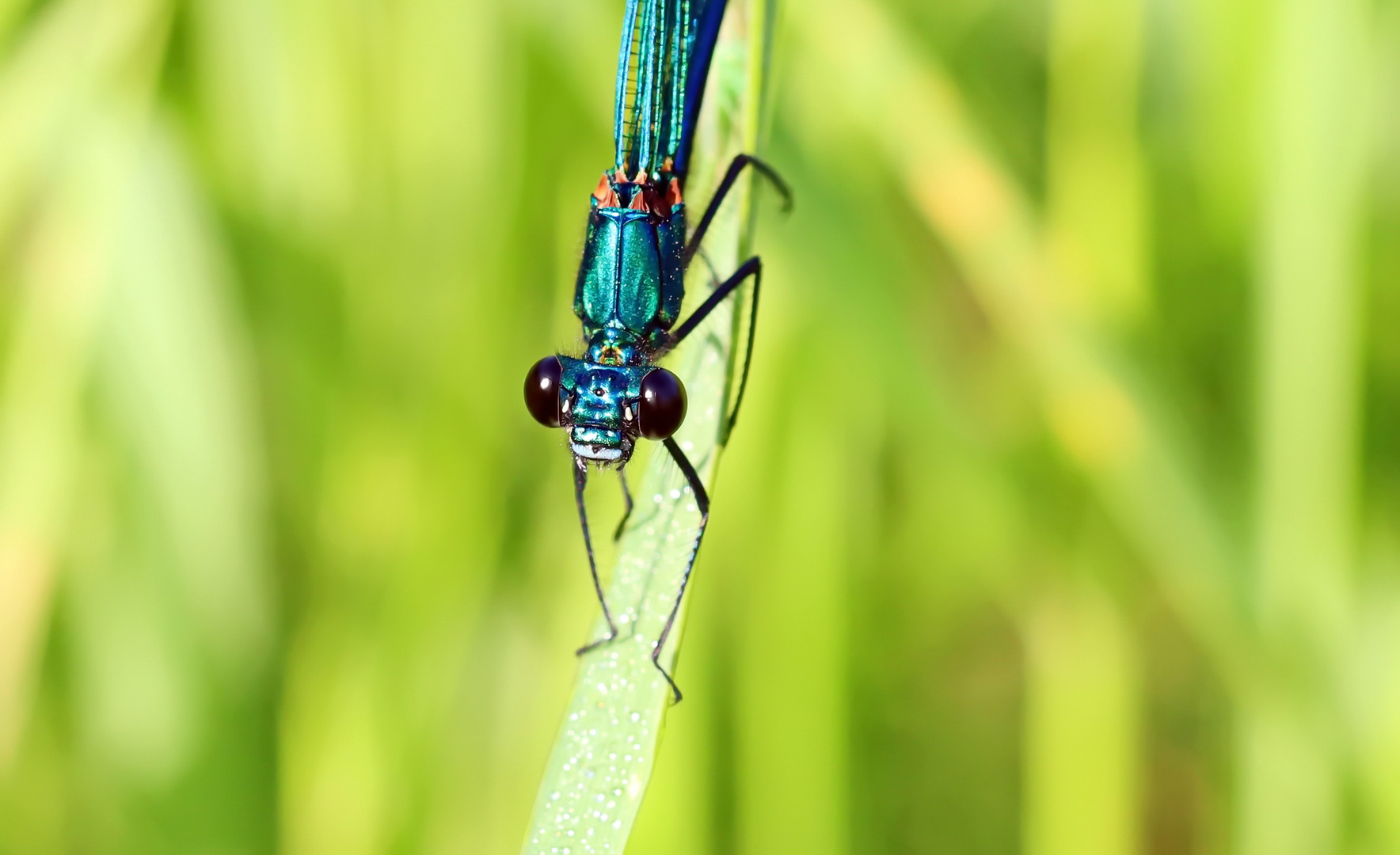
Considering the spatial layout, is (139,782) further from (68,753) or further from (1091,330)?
(1091,330)

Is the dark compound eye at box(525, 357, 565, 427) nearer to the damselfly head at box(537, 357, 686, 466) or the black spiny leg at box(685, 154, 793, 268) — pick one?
the damselfly head at box(537, 357, 686, 466)

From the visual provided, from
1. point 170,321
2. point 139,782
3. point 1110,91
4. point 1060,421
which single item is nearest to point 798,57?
point 1110,91

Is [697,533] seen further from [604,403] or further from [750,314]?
[750,314]

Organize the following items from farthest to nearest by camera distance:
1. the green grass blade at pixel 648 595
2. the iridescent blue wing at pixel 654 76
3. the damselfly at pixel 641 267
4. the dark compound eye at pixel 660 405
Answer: the iridescent blue wing at pixel 654 76 → the damselfly at pixel 641 267 → the dark compound eye at pixel 660 405 → the green grass blade at pixel 648 595

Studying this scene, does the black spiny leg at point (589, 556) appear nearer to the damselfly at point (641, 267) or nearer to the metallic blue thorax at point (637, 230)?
the damselfly at point (641, 267)

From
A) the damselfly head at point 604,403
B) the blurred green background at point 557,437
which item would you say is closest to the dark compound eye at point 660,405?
the damselfly head at point 604,403

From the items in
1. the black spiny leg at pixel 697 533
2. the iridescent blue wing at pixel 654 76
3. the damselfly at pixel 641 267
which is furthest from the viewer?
the iridescent blue wing at pixel 654 76
